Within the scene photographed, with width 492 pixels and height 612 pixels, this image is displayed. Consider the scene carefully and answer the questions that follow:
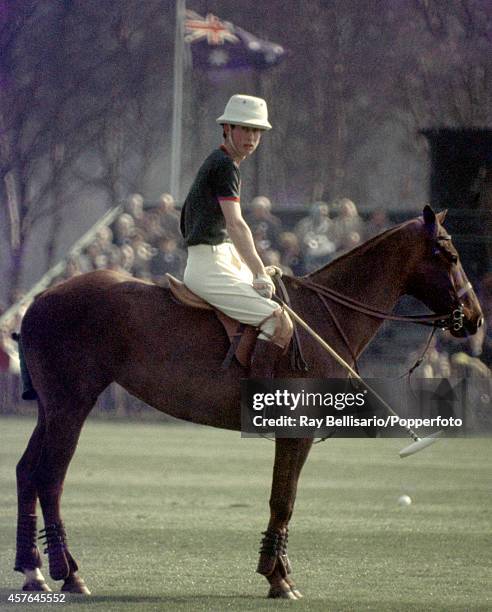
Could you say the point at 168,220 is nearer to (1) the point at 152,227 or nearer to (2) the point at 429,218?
(1) the point at 152,227

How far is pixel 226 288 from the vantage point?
9578mm

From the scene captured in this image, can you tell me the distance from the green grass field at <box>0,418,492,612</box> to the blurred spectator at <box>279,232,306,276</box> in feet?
6.72

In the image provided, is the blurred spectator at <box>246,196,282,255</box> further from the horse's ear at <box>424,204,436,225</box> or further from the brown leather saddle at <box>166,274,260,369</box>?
the brown leather saddle at <box>166,274,260,369</box>

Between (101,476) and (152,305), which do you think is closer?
(152,305)

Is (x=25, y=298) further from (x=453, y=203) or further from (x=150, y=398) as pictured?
(x=150, y=398)

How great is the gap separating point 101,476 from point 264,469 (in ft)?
6.60

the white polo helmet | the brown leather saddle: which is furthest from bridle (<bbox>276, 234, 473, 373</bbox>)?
the white polo helmet

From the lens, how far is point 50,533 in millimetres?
9469

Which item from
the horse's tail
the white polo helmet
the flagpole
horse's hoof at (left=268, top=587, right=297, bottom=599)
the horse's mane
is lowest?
horse's hoof at (left=268, top=587, right=297, bottom=599)

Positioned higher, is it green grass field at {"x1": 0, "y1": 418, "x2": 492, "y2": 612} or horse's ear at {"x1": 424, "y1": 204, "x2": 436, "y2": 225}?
horse's ear at {"x1": 424, "y1": 204, "x2": 436, "y2": 225}

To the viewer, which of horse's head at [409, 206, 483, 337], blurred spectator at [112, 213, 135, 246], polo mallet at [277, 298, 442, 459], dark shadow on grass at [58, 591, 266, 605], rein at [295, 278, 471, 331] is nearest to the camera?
dark shadow on grass at [58, 591, 266, 605]

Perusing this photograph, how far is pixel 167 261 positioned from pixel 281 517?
12.1 metres

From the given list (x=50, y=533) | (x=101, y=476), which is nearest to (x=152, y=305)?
(x=50, y=533)

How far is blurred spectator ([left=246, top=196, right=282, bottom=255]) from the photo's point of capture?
2145cm
